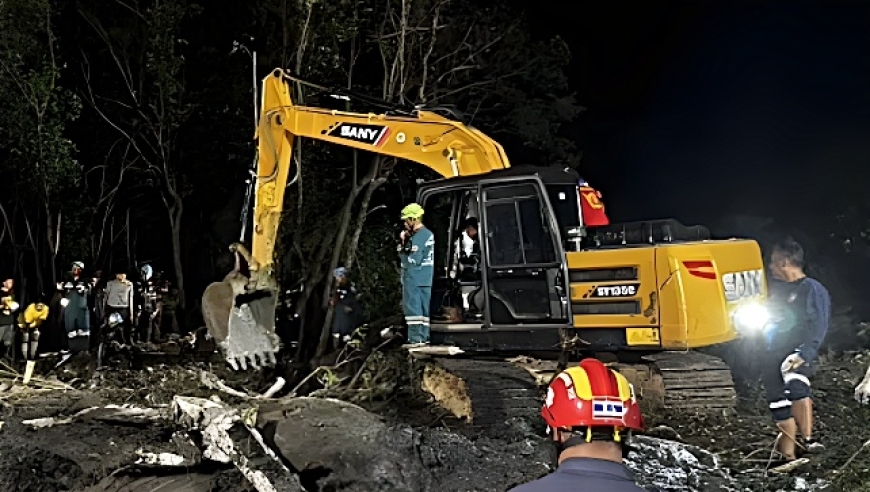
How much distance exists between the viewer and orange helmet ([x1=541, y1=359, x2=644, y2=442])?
7.87 ft

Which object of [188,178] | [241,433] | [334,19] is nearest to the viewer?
[241,433]

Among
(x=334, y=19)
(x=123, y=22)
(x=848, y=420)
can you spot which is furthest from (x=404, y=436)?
(x=123, y=22)

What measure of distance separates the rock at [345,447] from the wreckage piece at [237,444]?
0.89 ft

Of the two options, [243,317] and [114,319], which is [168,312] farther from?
[243,317]

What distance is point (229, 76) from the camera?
1948 cm

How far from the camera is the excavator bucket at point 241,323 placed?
8766mm

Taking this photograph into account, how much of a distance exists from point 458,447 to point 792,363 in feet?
8.26

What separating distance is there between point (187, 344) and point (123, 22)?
8016 mm

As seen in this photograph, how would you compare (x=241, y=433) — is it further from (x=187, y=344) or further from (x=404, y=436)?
(x=187, y=344)

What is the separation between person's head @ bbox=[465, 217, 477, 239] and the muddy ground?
5.65 ft

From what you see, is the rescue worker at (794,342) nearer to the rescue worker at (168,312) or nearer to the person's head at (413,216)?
the person's head at (413,216)

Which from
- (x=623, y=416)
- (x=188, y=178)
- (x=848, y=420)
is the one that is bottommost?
(x=848, y=420)

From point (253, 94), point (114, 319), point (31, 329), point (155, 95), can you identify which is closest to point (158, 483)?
point (253, 94)

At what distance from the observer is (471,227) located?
27.0 feet
